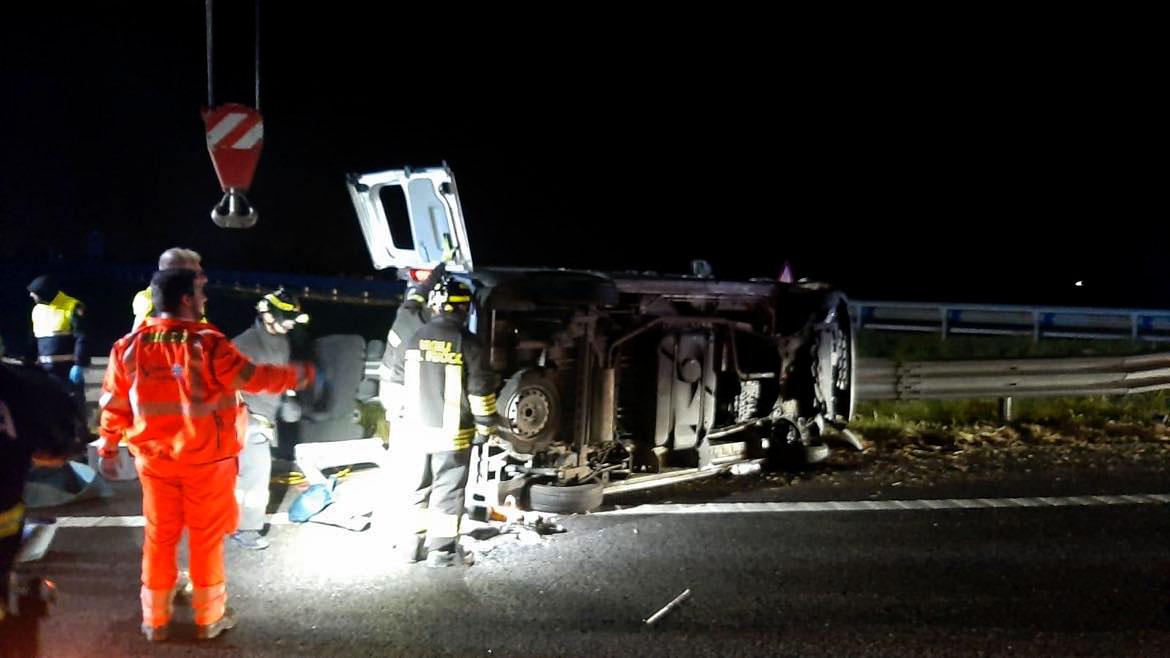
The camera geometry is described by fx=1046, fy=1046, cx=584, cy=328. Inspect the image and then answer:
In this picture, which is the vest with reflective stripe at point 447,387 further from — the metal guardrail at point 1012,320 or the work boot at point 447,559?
the metal guardrail at point 1012,320

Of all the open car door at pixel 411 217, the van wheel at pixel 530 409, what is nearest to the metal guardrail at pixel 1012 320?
the open car door at pixel 411 217

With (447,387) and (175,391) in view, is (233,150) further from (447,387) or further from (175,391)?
(175,391)

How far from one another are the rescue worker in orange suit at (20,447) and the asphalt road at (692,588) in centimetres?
74

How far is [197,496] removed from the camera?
4383 mm

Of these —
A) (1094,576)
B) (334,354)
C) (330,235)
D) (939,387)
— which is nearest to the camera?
(1094,576)

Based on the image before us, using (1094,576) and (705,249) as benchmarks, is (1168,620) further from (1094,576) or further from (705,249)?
(705,249)

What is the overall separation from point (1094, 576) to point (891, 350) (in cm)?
1291

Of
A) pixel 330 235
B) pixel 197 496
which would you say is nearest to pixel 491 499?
pixel 197 496

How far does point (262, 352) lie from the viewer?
623cm

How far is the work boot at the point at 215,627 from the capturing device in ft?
14.6

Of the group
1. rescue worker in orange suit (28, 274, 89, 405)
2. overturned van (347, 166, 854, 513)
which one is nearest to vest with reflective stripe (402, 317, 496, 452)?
overturned van (347, 166, 854, 513)

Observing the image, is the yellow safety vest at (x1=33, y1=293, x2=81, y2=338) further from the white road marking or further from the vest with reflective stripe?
the white road marking

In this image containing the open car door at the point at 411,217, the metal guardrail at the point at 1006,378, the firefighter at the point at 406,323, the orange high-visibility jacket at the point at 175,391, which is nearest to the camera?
the orange high-visibility jacket at the point at 175,391

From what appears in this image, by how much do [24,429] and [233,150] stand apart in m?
3.67
